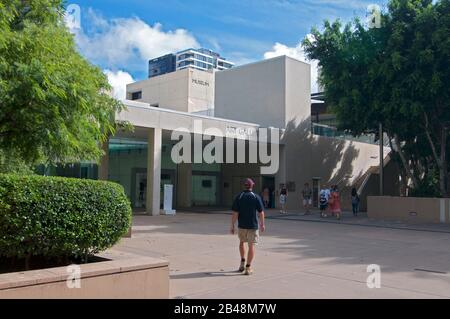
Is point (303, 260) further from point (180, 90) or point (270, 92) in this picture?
point (180, 90)

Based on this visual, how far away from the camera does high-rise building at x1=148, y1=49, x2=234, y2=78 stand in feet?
376

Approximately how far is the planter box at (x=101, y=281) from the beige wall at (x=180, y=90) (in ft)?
176

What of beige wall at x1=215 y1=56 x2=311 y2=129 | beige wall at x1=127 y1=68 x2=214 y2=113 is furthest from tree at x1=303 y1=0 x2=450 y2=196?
beige wall at x1=127 y1=68 x2=214 y2=113

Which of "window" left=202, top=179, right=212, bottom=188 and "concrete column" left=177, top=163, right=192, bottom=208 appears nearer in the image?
"concrete column" left=177, top=163, right=192, bottom=208

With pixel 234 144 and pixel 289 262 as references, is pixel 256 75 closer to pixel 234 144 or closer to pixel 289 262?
pixel 234 144

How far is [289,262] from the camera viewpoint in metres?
9.48

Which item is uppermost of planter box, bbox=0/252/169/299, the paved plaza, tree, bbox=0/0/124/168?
tree, bbox=0/0/124/168

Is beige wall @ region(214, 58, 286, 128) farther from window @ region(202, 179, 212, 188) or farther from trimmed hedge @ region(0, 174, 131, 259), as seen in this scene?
trimmed hedge @ region(0, 174, 131, 259)

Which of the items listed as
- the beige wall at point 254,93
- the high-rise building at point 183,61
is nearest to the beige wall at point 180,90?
the beige wall at point 254,93

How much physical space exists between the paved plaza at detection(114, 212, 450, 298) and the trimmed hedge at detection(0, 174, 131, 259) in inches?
55.0

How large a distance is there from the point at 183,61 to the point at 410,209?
325 feet
